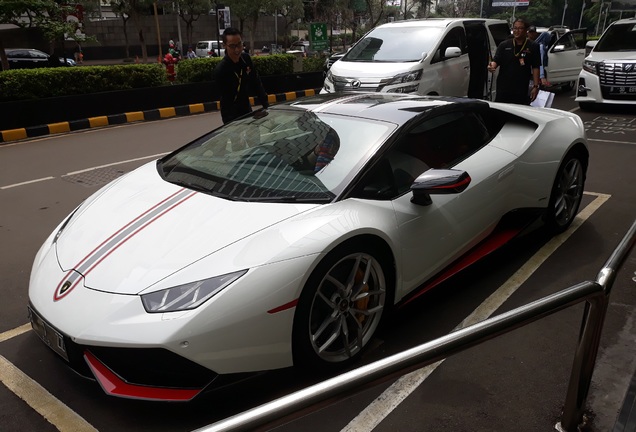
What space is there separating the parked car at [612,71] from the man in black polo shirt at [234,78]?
7801 mm

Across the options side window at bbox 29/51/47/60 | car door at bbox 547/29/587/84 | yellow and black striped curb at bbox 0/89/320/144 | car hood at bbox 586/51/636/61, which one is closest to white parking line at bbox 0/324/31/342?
yellow and black striped curb at bbox 0/89/320/144

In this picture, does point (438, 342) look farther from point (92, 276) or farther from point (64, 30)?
point (64, 30)

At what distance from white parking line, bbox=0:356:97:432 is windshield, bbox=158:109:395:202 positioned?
4.27ft

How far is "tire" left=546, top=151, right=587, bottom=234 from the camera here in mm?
4527

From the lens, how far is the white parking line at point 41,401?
2568 mm

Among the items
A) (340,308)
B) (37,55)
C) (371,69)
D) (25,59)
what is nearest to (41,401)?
(340,308)

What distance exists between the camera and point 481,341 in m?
1.73

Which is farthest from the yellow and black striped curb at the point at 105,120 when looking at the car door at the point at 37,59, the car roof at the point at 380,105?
the car door at the point at 37,59

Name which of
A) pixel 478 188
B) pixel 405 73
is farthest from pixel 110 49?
pixel 478 188

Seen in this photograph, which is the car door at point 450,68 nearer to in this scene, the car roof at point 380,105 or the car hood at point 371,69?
the car hood at point 371,69

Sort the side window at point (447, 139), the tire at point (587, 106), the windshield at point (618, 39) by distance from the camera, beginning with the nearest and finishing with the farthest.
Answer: the side window at point (447, 139)
the windshield at point (618, 39)
the tire at point (587, 106)

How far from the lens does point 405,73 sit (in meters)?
8.41

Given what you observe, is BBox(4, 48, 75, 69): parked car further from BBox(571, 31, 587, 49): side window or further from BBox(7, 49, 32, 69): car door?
BBox(571, 31, 587, 49): side window

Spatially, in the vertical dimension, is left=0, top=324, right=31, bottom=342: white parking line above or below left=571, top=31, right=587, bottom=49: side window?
below
